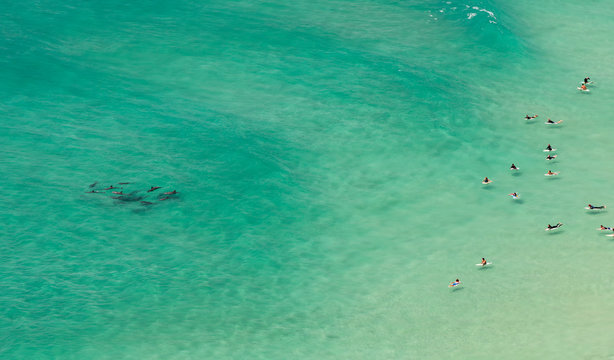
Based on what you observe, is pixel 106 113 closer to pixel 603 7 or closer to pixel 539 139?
pixel 539 139

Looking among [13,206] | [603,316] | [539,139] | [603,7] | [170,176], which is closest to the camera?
[603,316]

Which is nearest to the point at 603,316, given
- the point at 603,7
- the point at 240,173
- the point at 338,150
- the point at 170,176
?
the point at 338,150

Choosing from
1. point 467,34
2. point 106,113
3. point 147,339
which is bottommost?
point 147,339

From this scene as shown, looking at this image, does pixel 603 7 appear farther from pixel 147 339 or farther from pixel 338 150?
pixel 147 339

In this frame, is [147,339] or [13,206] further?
[13,206]

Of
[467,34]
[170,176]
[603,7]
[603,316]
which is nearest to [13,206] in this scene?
[170,176]

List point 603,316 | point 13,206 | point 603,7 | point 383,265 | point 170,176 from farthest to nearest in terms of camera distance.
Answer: point 603,7, point 170,176, point 13,206, point 383,265, point 603,316

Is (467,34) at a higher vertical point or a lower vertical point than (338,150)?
higher
